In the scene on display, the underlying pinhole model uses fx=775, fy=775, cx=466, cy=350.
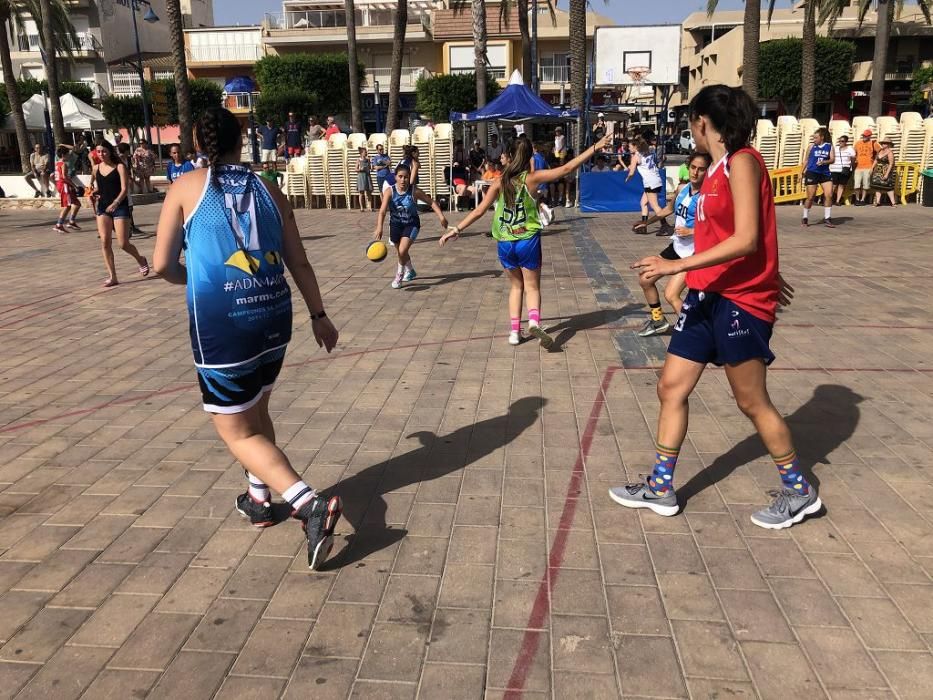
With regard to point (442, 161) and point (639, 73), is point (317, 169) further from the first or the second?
point (639, 73)

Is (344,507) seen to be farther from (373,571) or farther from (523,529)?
(523,529)

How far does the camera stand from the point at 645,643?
279 centimetres


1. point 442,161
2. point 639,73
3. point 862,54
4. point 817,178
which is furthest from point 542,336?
point 862,54

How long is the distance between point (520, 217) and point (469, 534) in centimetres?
376

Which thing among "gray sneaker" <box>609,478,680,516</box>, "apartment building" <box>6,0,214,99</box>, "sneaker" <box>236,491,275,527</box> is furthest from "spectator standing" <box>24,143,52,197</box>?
"apartment building" <box>6,0,214,99</box>

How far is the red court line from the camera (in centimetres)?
265

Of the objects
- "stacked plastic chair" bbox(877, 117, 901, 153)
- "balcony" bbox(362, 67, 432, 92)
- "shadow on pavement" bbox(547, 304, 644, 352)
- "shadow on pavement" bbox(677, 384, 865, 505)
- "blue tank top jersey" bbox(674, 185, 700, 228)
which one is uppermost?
"balcony" bbox(362, 67, 432, 92)

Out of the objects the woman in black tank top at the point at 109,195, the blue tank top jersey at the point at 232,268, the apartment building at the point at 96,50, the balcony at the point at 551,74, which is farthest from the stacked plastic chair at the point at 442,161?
the apartment building at the point at 96,50

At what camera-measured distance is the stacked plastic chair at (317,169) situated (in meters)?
21.0

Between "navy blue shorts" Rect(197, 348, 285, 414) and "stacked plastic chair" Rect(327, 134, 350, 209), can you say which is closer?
"navy blue shorts" Rect(197, 348, 285, 414)

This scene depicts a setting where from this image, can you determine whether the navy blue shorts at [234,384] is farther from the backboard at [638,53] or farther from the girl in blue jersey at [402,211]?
the backboard at [638,53]

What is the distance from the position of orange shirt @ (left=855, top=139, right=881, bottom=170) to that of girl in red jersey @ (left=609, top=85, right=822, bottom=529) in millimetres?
17255

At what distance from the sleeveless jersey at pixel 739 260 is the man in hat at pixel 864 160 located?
17.1 meters

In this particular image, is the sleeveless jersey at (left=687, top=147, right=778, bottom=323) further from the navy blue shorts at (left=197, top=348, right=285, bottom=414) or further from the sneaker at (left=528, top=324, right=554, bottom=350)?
the sneaker at (left=528, top=324, right=554, bottom=350)
